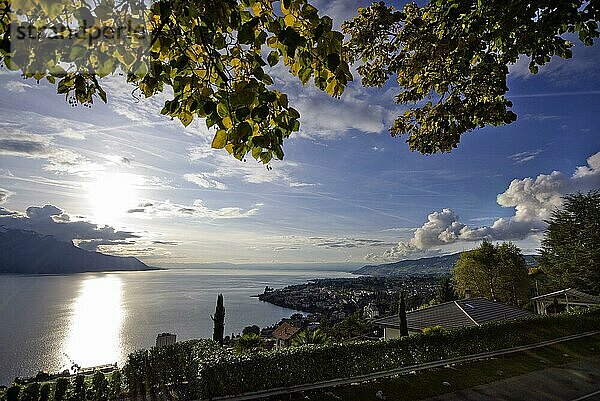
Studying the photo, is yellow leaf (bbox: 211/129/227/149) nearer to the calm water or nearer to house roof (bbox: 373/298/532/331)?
house roof (bbox: 373/298/532/331)

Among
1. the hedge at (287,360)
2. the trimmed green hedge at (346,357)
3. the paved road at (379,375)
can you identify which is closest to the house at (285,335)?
the hedge at (287,360)

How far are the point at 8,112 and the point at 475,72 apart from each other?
24244mm

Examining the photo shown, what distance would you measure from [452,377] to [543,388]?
2.52 m

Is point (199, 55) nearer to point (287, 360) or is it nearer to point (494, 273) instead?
point (287, 360)

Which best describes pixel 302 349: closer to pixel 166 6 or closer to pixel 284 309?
pixel 166 6

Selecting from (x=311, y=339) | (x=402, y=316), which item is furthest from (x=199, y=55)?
(x=402, y=316)

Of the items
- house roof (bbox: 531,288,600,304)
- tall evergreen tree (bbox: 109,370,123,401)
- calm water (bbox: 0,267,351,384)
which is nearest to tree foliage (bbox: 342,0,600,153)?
tall evergreen tree (bbox: 109,370,123,401)

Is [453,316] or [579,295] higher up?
[579,295]

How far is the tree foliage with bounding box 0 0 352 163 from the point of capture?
140 centimetres

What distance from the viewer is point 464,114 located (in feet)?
15.3

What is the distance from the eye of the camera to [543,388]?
9.88 meters

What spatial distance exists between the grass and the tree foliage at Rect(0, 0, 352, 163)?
9.83 metres

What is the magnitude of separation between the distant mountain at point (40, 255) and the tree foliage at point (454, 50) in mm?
73811

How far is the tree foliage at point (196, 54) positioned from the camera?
1.40m
